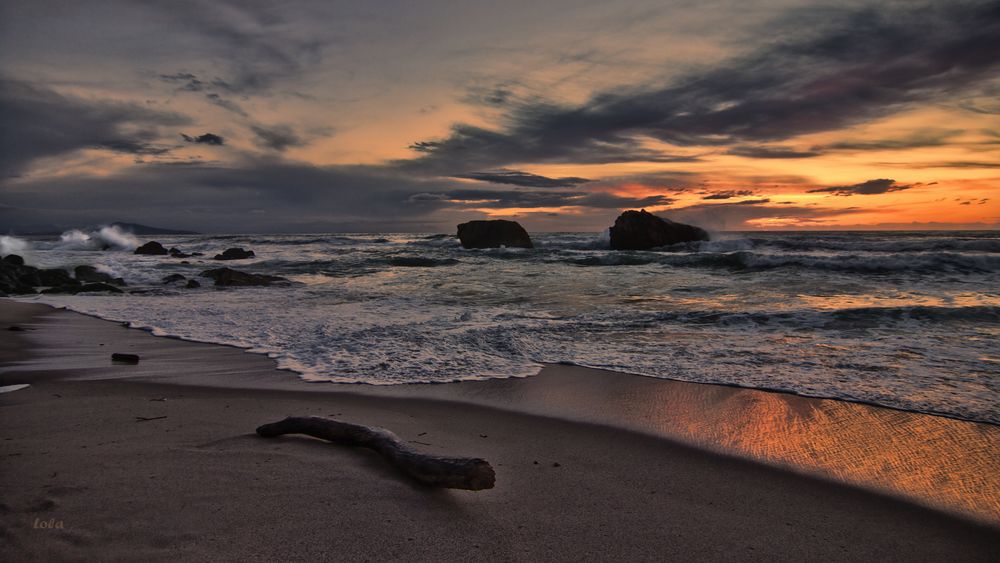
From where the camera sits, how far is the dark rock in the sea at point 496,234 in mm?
35906

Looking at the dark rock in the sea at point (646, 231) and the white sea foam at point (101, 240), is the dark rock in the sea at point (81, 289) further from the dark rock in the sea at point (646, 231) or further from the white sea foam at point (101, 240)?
the white sea foam at point (101, 240)

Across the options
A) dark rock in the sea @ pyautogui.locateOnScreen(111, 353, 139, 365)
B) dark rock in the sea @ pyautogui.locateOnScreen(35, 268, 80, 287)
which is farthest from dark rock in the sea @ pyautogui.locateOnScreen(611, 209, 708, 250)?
dark rock in the sea @ pyautogui.locateOnScreen(111, 353, 139, 365)

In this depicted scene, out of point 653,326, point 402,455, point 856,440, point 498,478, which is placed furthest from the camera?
point 653,326

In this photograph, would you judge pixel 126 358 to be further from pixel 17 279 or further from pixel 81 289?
pixel 17 279

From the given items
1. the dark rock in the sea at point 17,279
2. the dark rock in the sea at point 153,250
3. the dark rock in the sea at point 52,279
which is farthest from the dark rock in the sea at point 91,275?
the dark rock in the sea at point 153,250

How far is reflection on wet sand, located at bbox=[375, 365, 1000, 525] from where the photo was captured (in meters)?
2.95

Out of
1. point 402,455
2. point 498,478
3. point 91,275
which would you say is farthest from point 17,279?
point 498,478

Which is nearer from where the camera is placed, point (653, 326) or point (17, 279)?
point (653, 326)

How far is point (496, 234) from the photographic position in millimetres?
36344

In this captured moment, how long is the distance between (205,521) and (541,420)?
242 cm

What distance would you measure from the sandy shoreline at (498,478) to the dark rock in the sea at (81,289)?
9956 mm

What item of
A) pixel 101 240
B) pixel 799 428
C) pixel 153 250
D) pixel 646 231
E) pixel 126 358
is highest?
pixel 646 231

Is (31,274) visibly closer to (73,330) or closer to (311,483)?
(73,330)

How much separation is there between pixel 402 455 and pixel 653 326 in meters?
5.84
